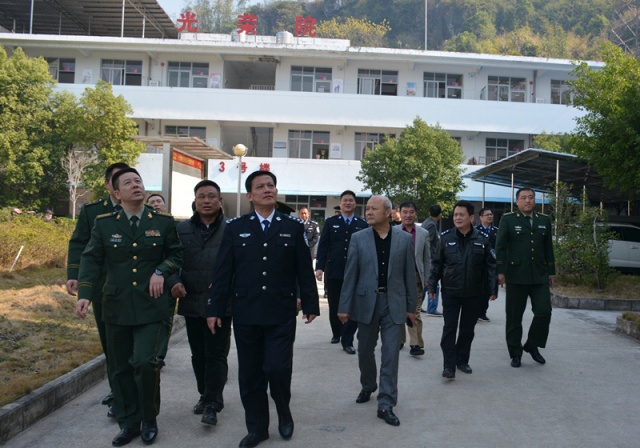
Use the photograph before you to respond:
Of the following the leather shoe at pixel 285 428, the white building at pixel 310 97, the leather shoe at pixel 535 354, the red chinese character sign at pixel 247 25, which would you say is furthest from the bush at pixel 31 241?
the red chinese character sign at pixel 247 25

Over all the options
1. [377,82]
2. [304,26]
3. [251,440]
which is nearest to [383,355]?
[251,440]

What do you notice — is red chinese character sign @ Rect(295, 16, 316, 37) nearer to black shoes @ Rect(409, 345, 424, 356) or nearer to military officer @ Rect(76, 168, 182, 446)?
black shoes @ Rect(409, 345, 424, 356)

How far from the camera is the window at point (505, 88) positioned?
34656 mm

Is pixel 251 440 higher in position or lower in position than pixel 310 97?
lower

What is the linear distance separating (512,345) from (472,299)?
98 centimetres

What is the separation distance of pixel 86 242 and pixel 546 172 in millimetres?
17419

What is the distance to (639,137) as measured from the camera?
12664 millimetres

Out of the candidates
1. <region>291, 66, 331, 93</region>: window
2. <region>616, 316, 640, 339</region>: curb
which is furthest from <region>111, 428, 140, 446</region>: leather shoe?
<region>291, 66, 331, 93</region>: window

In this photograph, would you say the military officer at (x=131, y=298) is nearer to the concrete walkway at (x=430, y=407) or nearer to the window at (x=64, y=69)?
the concrete walkway at (x=430, y=407)

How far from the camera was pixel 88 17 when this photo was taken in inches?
1404

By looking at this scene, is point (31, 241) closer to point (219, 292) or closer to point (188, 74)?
point (219, 292)

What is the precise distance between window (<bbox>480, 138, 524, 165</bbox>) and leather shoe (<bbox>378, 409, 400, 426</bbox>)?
31227 mm

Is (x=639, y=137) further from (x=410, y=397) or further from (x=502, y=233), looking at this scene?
(x=410, y=397)

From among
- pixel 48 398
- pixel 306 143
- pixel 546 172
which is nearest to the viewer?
pixel 48 398
